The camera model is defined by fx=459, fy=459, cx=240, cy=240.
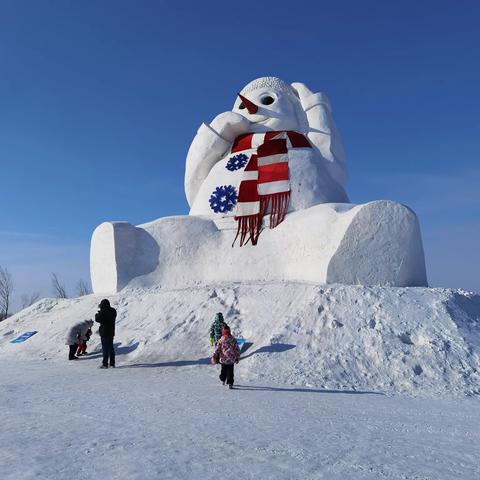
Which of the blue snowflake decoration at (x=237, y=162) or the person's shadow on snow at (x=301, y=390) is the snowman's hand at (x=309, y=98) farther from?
the person's shadow on snow at (x=301, y=390)

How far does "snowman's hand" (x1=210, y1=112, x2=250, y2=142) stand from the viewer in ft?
42.2

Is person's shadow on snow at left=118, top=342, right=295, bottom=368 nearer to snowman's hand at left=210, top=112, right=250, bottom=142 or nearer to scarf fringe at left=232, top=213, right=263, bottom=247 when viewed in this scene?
scarf fringe at left=232, top=213, right=263, bottom=247

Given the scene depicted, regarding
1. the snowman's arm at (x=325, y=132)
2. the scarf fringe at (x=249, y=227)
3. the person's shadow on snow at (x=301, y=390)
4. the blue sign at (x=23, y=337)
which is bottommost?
the person's shadow on snow at (x=301, y=390)

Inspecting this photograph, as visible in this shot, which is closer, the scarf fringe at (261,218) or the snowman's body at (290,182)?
the scarf fringe at (261,218)

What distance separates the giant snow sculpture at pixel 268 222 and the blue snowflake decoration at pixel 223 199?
28 mm

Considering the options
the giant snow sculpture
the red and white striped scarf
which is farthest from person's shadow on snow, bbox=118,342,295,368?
the red and white striped scarf

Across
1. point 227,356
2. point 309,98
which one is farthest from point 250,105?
point 227,356

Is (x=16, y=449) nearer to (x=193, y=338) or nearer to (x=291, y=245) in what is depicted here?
(x=193, y=338)

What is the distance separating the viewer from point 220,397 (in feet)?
19.2

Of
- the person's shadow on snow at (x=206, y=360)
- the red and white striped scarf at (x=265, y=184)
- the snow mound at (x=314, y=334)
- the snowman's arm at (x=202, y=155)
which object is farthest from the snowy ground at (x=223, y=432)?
the snowman's arm at (x=202, y=155)

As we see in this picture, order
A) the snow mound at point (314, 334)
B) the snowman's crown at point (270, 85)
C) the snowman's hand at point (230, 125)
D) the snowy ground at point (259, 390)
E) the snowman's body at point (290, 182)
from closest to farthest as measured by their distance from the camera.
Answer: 1. the snowy ground at point (259, 390)
2. the snow mound at point (314, 334)
3. the snowman's body at point (290, 182)
4. the snowman's hand at point (230, 125)
5. the snowman's crown at point (270, 85)

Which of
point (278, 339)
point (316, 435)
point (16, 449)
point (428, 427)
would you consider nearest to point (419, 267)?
point (278, 339)

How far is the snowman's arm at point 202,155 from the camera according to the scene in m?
13.1

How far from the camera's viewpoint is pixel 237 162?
12430mm
